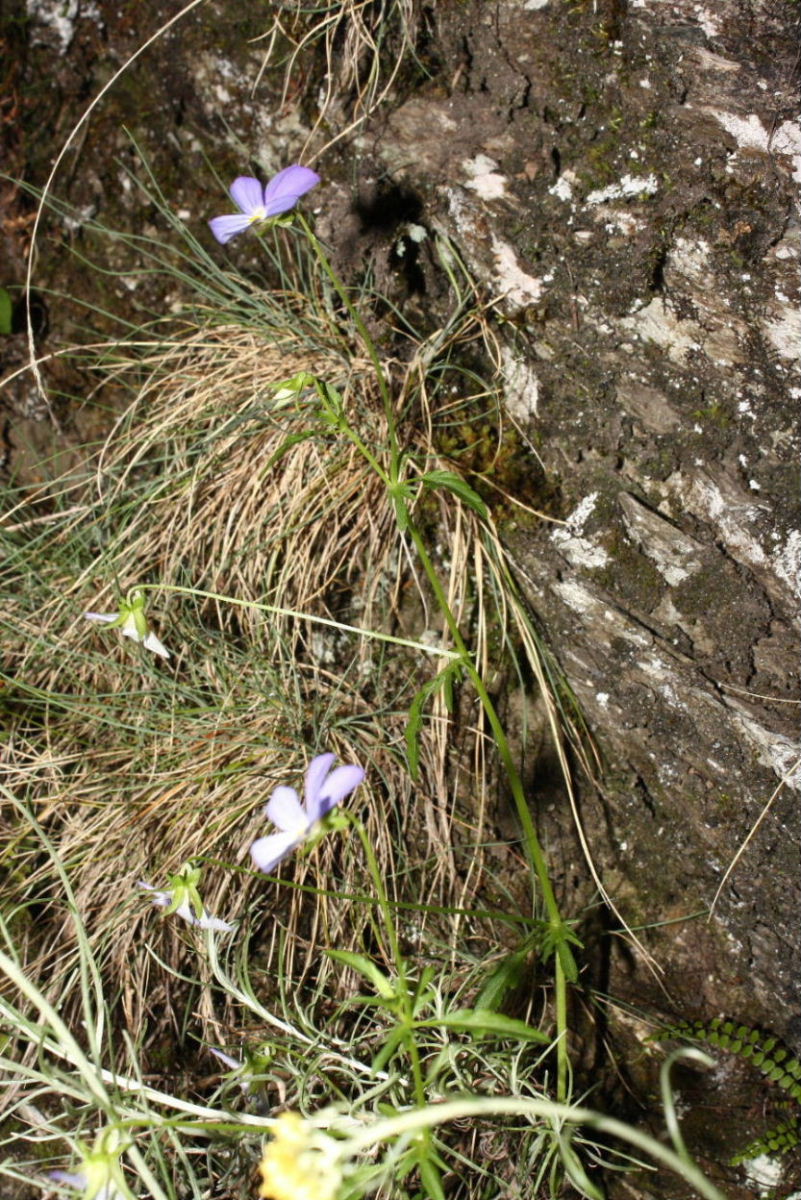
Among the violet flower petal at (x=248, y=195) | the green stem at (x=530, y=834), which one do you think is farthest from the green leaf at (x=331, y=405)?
the violet flower petal at (x=248, y=195)

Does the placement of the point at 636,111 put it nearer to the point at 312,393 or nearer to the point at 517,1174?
the point at 312,393

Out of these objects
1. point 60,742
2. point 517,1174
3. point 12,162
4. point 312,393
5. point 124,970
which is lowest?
point 517,1174

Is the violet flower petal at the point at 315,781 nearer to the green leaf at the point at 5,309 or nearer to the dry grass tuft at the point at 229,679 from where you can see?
the dry grass tuft at the point at 229,679

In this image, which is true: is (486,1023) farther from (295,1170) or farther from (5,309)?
(5,309)

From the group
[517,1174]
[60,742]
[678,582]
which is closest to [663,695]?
[678,582]

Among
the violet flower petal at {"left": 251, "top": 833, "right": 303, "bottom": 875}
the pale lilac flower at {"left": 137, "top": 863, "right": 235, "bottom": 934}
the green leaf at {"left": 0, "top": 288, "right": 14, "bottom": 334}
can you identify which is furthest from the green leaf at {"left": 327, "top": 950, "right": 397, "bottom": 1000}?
the green leaf at {"left": 0, "top": 288, "right": 14, "bottom": 334}

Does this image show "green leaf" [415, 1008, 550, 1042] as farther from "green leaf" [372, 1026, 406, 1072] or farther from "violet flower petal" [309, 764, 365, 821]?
"violet flower petal" [309, 764, 365, 821]
